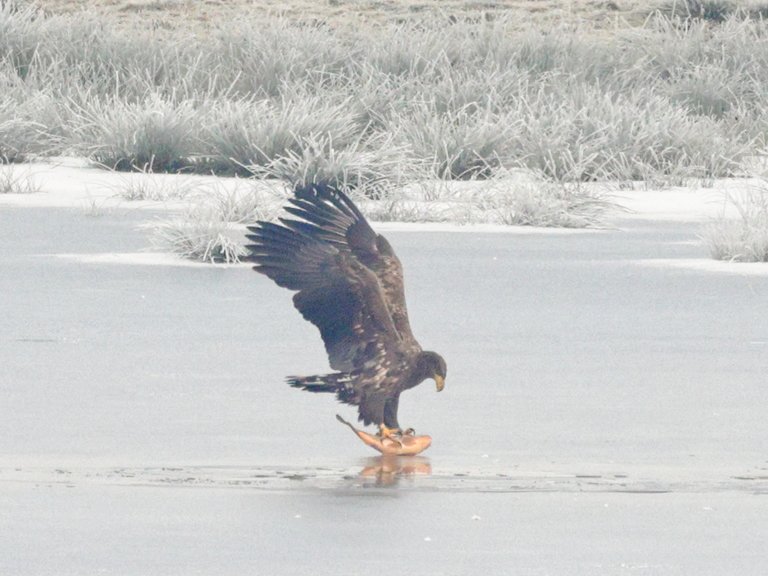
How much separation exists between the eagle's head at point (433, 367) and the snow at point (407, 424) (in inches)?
10.5

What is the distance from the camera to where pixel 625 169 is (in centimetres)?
2008

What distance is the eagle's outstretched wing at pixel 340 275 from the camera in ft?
23.9

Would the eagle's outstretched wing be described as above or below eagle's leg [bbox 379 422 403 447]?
above

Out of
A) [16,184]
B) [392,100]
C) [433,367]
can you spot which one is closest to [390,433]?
[433,367]

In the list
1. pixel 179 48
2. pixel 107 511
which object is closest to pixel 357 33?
pixel 179 48

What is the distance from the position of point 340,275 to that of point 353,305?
0.12 metres

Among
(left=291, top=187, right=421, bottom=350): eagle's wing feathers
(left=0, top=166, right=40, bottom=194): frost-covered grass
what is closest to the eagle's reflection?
(left=291, top=187, right=421, bottom=350): eagle's wing feathers

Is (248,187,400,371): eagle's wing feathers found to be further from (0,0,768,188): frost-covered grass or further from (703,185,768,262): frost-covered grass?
(0,0,768,188): frost-covered grass

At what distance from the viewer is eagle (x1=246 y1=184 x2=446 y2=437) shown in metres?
7.23

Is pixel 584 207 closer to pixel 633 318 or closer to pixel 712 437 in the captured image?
pixel 633 318

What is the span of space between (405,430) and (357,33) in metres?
24.0

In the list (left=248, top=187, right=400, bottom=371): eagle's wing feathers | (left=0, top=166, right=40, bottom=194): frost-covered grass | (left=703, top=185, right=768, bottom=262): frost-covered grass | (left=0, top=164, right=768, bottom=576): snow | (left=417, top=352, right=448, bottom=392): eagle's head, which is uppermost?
(left=248, top=187, right=400, bottom=371): eagle's wing feathers

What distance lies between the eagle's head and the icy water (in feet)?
0.88

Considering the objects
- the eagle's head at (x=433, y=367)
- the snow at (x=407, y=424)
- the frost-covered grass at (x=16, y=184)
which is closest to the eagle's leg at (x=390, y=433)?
the snow at (x=407, y=424)
